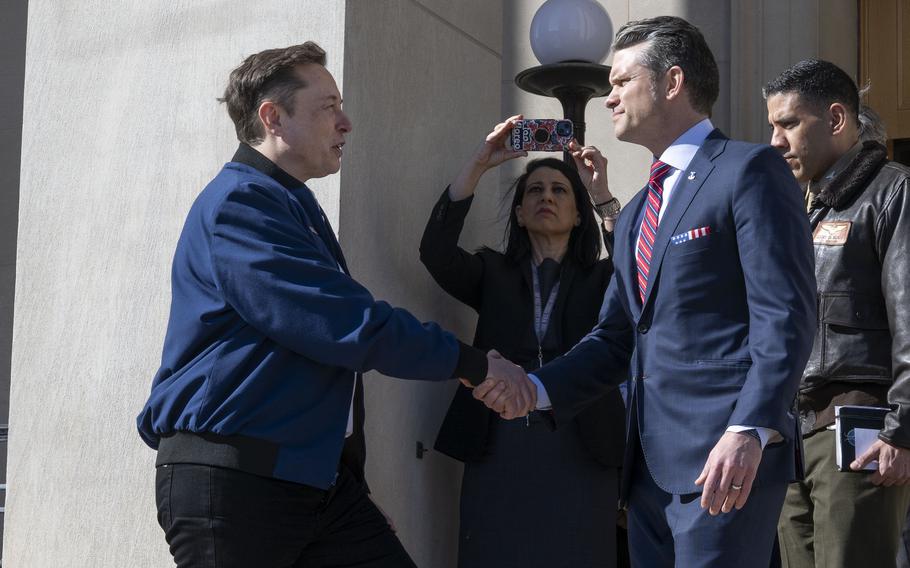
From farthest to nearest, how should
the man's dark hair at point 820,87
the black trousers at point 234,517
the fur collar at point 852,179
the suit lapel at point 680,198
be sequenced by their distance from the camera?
the man's dark hair at point 820,87 < the fur collar at point 852,179 < the suit lapel at point 680,198 < the black trousers at point 234,517

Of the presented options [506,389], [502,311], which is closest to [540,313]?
[502,311]

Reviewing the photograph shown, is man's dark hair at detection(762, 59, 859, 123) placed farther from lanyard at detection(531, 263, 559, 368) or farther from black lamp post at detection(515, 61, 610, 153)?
black lamp post at detection(515, 61, 610, 153)

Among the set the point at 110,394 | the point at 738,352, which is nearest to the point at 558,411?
the point at 738,352

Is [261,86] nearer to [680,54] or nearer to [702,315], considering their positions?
[680,54]

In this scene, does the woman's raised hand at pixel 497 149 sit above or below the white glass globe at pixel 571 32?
below

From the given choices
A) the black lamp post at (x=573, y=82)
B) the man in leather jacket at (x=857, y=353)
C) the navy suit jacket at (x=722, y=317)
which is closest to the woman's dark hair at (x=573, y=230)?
the black lamp post at (x=573, y=82)

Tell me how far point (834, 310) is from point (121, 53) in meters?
2.46

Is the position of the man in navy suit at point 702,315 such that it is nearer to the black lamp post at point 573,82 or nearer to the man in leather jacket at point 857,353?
the man in leather jacket at point 857,353

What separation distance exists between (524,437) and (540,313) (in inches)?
17.1

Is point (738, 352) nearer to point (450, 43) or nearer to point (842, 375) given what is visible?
point (842, 375)

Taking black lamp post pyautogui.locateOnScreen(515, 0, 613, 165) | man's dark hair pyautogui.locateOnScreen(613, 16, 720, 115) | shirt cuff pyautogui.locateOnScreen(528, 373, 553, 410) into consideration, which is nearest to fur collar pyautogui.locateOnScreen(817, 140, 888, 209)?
man's dark hair pyautogui.locateOnScreen(613, 16, 720, 115)

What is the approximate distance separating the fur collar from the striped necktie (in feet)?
2.85

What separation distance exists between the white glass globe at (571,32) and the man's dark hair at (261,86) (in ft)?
8.04

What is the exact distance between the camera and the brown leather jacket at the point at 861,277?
3.74 metres
